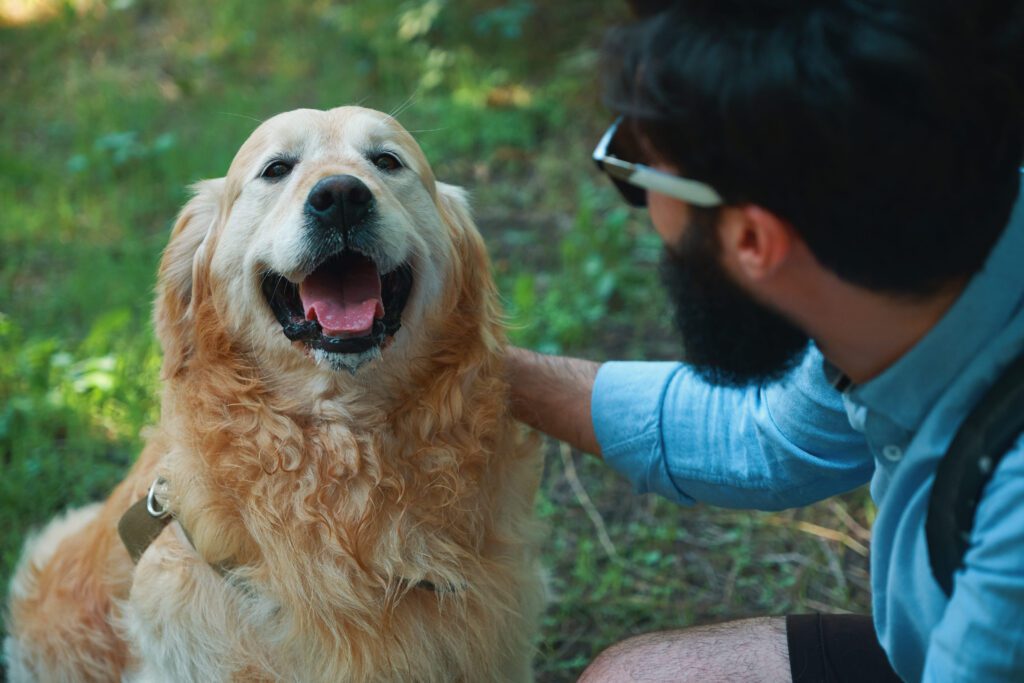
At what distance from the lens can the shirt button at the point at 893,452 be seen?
1.60 m

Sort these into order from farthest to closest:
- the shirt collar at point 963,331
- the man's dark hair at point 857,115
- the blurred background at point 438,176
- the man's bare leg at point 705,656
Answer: the blurred background at point 438,176, the man's bare leg at point 705,656, the shirt collar at point 963,331, the man's dark hair at point 857,115

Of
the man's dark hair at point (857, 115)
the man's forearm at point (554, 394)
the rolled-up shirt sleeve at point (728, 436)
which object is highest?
the man's dark hair at point (857, 115)

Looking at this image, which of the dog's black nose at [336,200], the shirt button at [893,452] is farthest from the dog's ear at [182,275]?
the shirt button at [893,452]

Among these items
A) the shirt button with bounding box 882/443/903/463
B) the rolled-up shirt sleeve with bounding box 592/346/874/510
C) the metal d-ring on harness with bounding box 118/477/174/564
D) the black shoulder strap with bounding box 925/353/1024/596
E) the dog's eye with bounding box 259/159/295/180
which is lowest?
the metal d-ring on harness with bounding box 118/477/174/564

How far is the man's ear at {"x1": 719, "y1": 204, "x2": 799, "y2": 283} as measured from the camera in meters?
1.48

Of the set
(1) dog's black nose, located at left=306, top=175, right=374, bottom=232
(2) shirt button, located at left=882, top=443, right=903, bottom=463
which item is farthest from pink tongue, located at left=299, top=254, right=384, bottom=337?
(2) shirt button, located at left=882, top=443, right=903, bottom=463

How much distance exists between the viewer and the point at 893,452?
63.4 inches

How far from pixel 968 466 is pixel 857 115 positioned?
531mm

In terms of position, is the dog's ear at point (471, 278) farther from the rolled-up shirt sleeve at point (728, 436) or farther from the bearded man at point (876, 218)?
the bearded man at point (876, 218)

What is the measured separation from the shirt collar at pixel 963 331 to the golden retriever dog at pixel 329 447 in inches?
43.1

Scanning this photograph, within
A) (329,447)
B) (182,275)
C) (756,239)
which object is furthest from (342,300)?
(756,239)

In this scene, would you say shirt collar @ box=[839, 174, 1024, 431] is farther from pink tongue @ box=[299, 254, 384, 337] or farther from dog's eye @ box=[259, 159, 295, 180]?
dog's eye @ box=[259, 159, 295, 180]

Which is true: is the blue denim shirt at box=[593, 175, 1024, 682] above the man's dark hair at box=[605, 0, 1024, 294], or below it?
below

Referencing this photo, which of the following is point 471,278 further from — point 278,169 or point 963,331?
point 963,331
